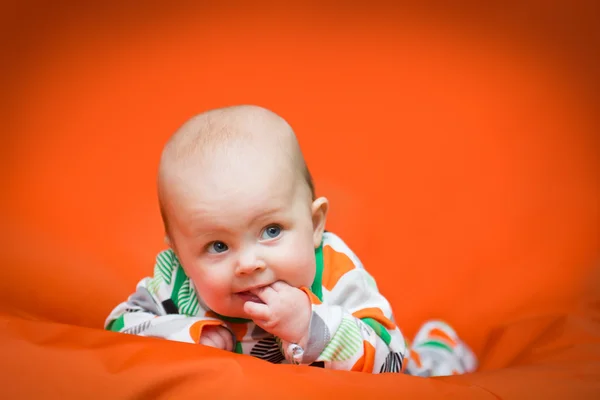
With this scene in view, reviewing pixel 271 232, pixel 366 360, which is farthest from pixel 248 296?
pixel 366 360

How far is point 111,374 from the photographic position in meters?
0.87

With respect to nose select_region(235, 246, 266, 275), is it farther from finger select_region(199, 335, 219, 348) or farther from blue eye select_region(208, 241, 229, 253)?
finger select_region(199, 335, 219, 348)

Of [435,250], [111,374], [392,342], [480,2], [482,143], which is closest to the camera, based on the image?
[111,374]

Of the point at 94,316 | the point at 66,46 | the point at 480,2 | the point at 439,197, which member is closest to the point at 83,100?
the point at 66,46

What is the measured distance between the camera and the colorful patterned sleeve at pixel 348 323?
105 centimetres

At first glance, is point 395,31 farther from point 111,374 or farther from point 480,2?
point 111,374

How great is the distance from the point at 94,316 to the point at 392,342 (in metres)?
0.64

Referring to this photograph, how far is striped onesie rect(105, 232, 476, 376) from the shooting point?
3.49 feet

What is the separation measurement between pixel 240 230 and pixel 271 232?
6 cm

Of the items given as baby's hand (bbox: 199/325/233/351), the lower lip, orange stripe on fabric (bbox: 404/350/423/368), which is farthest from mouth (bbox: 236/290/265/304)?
orange stripe on fabric (bbox: 404/350/423/368)

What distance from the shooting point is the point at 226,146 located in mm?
1052

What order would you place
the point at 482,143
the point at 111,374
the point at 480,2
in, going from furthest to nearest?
the point at 480,2
the point at 482,143
the point at 111,374

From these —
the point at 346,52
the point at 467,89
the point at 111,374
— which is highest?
the point at 346,52

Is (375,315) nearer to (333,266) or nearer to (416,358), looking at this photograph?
(333,266)
